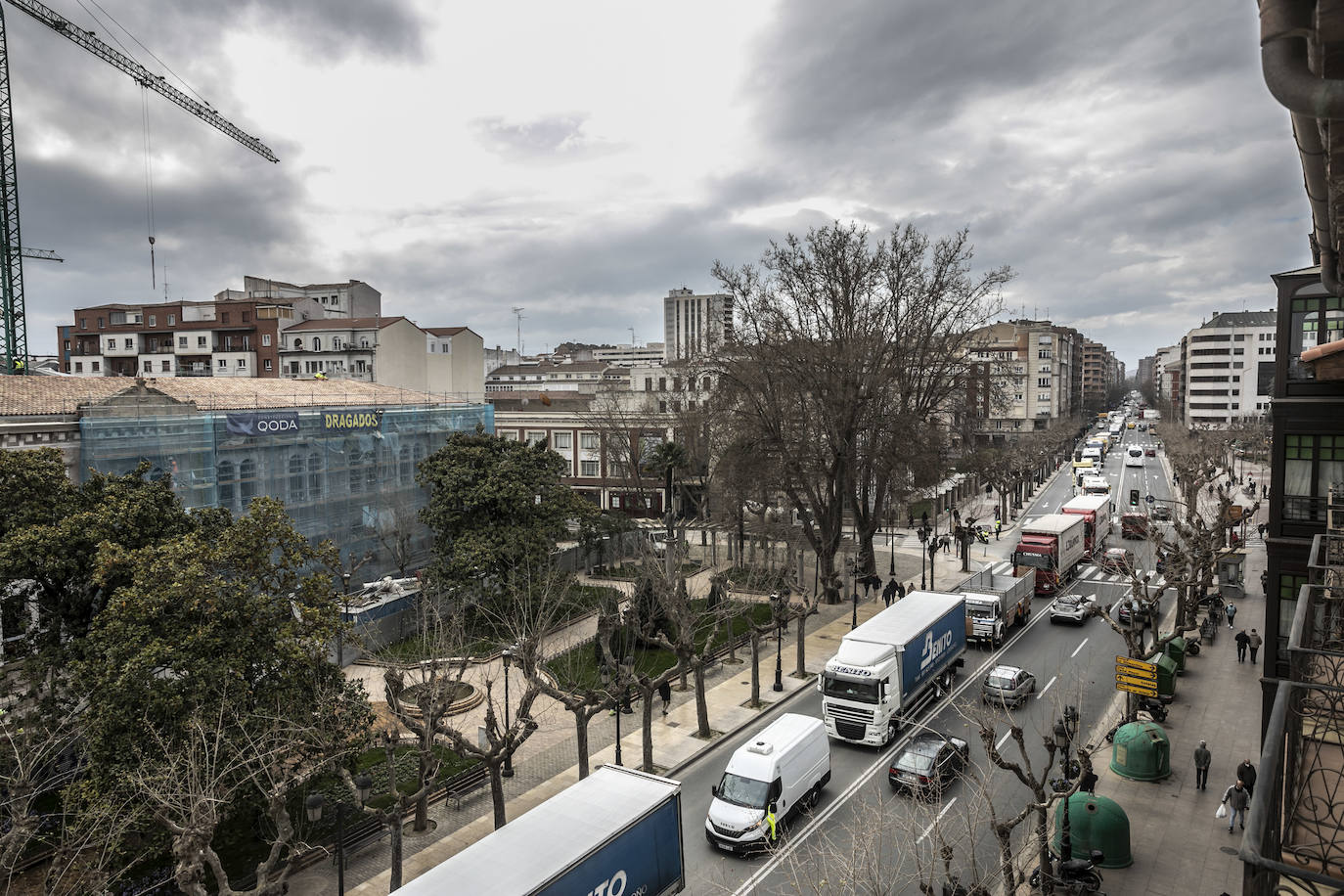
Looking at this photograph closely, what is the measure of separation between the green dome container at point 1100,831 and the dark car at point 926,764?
262 centimetres

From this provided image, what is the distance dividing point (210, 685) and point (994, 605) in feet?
89.4

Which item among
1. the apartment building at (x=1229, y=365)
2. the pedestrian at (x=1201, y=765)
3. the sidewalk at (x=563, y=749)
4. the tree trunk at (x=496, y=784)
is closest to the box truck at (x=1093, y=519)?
the sidewalk at (x=563, y=749)

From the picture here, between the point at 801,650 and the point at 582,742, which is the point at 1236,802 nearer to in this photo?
the point at 801,650

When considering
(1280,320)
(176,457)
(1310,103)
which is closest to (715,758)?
(1280,320)

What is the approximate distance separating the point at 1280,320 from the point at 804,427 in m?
18.9

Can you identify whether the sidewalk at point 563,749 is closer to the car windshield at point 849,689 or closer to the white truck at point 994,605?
the car windshield at point 849,689

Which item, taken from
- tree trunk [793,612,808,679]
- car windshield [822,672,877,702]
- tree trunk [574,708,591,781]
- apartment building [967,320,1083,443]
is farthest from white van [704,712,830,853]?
apartment building [967,320,1083,443]

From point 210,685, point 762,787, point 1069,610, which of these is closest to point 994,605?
point 1069,610

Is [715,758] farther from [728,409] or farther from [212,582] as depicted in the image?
[728,409]

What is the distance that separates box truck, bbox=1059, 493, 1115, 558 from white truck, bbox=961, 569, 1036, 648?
1232cm

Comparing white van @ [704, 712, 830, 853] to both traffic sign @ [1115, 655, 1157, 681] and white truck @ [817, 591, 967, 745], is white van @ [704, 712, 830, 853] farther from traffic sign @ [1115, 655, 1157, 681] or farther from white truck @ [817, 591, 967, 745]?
traffic sign @ [1115, 655, 1157, 681]

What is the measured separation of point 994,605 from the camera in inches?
1264

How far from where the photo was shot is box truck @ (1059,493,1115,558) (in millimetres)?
46000

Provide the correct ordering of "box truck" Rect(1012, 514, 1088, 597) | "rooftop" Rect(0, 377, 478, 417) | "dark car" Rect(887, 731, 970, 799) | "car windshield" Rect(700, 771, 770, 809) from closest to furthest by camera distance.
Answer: "car windshield" Rect(700, 771, 770, 809) < "dark car" Rect(887, 731, 970, 799) < "rooftop" Rect(0, 377, 478, 417) < "box truck" Rect(1012, 514, 1088, 597)
